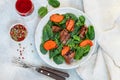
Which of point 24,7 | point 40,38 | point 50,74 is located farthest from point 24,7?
point 50,74

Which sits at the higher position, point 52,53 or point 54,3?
point 54,3

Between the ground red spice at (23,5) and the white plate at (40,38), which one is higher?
the ground red spice at (23,5)

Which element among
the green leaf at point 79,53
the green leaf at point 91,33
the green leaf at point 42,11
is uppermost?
the green leaf at point 42,11

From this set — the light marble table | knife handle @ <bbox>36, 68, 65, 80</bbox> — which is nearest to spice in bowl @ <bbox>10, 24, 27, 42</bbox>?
the light marble table

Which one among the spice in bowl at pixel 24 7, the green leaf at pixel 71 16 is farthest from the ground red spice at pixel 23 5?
the green leaf at pixel 71 16

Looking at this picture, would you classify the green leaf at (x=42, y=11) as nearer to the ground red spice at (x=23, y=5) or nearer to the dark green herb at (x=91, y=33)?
the ground red spice at (x=23, y=5)

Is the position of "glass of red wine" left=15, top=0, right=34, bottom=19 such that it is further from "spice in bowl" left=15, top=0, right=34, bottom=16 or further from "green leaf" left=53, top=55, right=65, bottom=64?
"green leaf" left=53, top=55, right=65, bottom=64

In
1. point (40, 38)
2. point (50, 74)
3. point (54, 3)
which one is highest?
point (54, 3)

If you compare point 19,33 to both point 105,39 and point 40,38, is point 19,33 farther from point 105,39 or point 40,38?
point 105,39
